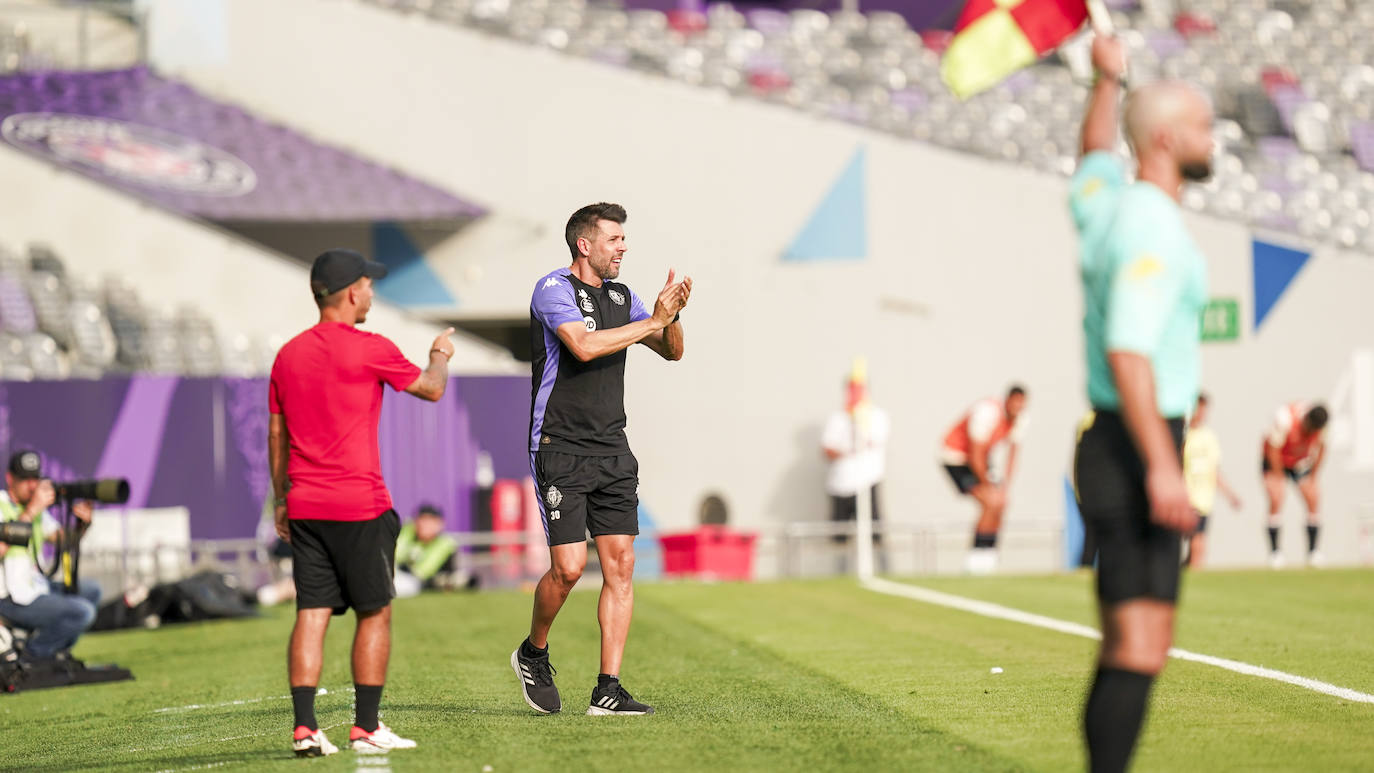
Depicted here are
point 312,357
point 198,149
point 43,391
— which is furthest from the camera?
point 198,149

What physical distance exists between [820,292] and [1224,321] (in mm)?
5382

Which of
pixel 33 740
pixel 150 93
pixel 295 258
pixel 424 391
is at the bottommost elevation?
pixel 33 740

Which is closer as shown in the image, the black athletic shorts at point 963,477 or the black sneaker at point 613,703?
the black sneaker at point 613,703

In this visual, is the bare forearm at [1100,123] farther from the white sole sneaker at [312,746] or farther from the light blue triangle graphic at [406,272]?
the light blue triangle graphic at [406,272]

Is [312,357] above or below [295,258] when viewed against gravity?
below

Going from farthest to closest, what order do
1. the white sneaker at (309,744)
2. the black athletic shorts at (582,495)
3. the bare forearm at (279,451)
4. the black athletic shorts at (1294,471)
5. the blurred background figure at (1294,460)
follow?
the black athletic shorts at (1294,471), the blurred background figure at (1294,460), the black athletic shorts at (582,495), the bare forearm at (279,451), the white sneaker at (309,744)

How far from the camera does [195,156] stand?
2266 centimetres

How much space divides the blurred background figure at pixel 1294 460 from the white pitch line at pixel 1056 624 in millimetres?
5368

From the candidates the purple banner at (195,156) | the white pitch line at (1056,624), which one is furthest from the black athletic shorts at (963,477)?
the purple banner at (195,156)

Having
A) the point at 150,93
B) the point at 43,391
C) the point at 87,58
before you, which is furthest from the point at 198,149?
the point at 43,391

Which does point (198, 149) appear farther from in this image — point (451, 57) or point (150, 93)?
point (451, 57)

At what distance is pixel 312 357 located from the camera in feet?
19.6

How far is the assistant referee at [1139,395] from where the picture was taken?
4.10 m

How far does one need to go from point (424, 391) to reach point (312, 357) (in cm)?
39
